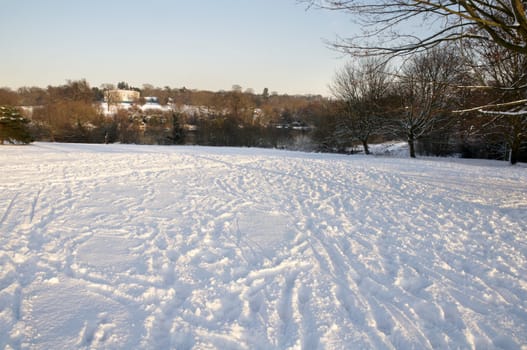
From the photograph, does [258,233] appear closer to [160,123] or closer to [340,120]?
[340,120]

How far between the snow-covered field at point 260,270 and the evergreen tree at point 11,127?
1552cm

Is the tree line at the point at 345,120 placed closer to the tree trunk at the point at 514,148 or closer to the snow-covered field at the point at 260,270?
→ the tree trunk at the point at 514,148

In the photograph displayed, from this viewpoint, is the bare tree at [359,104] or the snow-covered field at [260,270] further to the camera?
the bare tree at [359,104]

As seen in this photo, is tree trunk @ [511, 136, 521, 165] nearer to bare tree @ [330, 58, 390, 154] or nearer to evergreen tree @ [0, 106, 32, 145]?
bare tree @ [330, 58, 390, 154]

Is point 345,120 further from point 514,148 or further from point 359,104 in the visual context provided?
point 514,148

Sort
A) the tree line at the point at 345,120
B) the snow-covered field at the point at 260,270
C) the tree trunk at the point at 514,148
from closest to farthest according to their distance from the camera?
the snow-covered field at the point at 260,270 → the tree line at the point at 345,120 → the tree trunk at the point at 514,148

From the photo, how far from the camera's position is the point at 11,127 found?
17578 mm

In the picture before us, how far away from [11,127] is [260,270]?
2211 centimetres

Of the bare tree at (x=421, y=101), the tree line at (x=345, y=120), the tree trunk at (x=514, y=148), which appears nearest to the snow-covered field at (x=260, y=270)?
the tree line at (x=345, y=120)

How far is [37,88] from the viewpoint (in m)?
67.3

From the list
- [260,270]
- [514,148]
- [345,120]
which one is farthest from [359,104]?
[260,270]

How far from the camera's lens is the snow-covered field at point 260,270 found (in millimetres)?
2270

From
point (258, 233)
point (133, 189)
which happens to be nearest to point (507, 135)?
point (258, 233)

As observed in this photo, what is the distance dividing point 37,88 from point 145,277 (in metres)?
87.4
